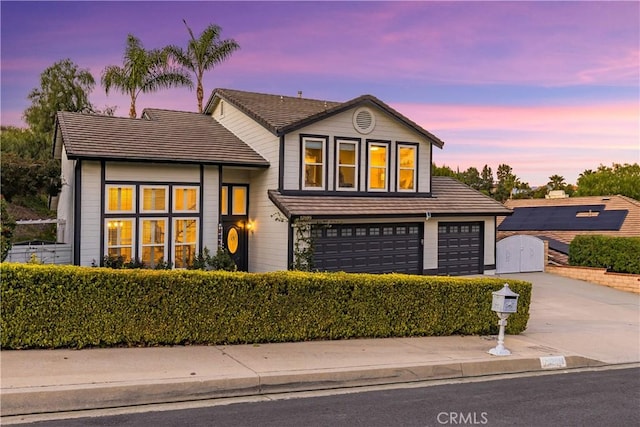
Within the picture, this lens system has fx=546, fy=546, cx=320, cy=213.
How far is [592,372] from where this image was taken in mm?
A: 9281

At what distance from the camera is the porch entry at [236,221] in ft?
62.6

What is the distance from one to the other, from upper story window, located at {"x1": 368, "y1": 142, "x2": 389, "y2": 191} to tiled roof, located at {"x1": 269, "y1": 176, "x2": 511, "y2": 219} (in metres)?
0.48

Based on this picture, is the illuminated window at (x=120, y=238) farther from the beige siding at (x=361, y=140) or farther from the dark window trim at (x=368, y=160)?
the dark window trim at (x=368, y=160)

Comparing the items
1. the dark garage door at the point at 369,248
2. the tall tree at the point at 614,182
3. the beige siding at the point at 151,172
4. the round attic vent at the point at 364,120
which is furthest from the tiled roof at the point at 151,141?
the tall tree at the point at 614,182

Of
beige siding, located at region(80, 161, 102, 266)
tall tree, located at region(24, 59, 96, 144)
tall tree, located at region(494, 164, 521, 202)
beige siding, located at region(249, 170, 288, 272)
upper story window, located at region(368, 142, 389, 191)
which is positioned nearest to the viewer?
beige siding, located at region(80, 161, 102, 266)

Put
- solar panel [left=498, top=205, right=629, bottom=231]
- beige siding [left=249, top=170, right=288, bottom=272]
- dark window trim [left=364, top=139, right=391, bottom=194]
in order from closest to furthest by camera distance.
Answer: beige siding [left=249, top=170, right=288, bottom=272], dark window trim [left=364, top=139, right=391, bottom=194], solar panel [left=498, top=205, right=629, bottom=231]

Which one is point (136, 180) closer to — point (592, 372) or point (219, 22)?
point (592, 372)

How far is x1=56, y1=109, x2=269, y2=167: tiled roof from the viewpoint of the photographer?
15.7 metres

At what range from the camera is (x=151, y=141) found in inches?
685

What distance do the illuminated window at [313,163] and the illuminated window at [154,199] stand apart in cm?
462

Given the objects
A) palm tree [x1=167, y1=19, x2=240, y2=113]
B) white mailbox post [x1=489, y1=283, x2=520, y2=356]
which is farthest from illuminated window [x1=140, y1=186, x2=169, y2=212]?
palm tree [x1=167, y1=19, x2=240, y2=113]

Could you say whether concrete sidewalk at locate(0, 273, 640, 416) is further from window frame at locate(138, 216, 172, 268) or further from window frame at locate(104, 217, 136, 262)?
window frame at locate(138, 216, 172, 268)

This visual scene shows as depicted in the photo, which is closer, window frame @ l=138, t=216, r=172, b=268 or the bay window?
the bay window

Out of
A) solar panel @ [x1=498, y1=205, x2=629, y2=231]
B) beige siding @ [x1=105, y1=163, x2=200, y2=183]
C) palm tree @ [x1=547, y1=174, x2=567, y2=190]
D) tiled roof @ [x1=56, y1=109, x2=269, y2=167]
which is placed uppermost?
palm tree @ [x1=547, y1=174, x2=567, y2=190]
